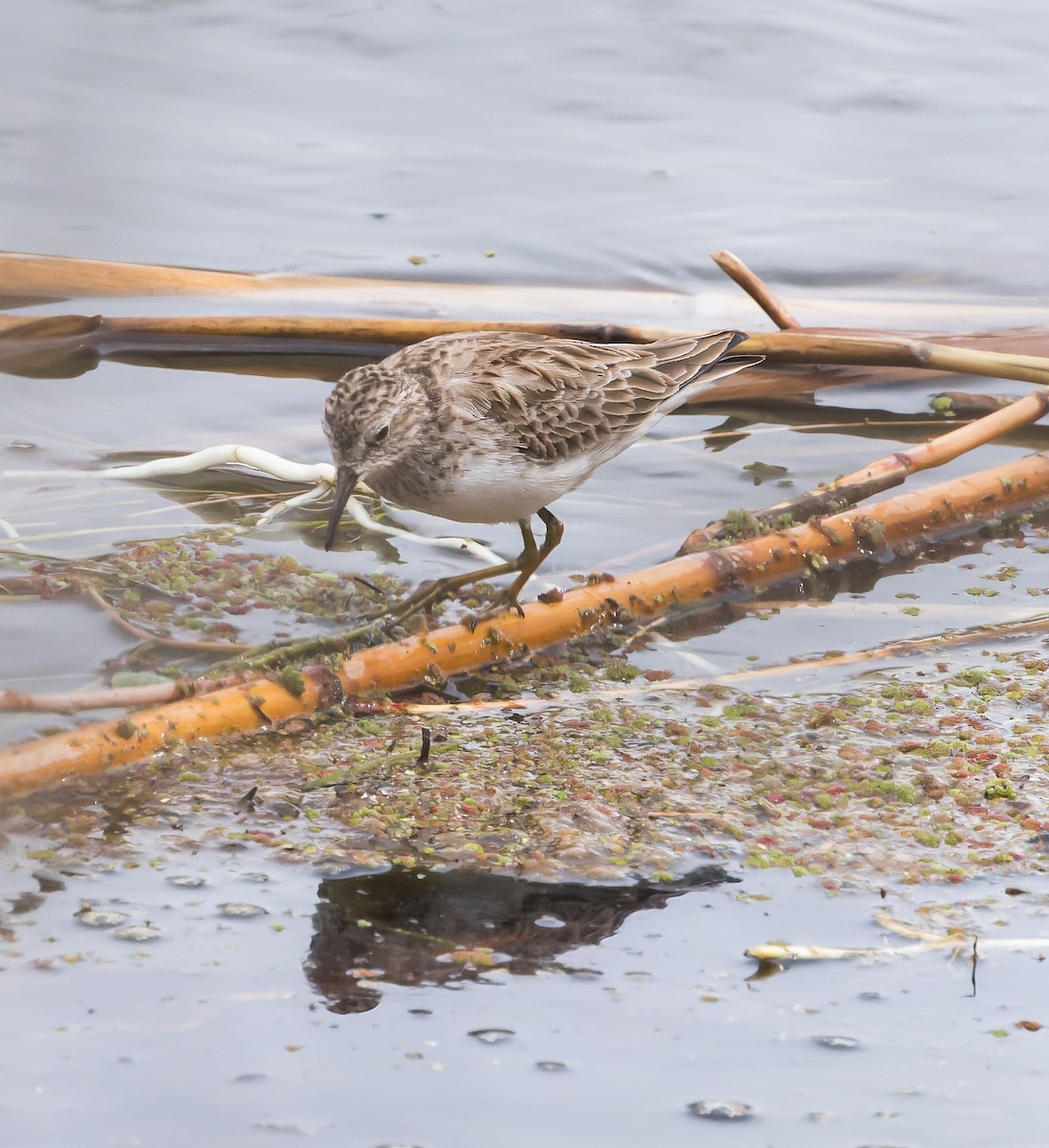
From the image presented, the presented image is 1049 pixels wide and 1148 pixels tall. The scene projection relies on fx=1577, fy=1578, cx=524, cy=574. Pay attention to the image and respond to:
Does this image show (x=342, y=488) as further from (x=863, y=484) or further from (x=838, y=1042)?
(x=838, y=1042)

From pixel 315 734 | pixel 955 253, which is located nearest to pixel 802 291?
pixel 955 253

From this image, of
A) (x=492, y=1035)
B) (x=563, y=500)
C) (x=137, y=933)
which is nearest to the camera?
(x=492, y=1035)

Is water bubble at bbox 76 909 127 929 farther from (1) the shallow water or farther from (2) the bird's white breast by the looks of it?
(2) the bird's white breast

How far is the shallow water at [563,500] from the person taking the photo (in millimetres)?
3146

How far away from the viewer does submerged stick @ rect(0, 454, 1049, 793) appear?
423cm

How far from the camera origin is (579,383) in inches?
236

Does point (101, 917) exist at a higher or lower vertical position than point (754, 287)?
lower

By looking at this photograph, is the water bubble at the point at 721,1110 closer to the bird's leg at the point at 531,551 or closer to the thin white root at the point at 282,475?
the bird's leg at the point at 531,551

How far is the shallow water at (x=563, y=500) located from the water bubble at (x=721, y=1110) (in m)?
0.02

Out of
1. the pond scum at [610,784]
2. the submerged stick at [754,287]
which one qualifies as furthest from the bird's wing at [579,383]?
the pond scum at [610,784]

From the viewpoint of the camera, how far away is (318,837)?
13.4 feet

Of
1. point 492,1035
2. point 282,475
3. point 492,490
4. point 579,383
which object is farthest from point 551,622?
point 492,1035

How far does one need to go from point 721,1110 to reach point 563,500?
13.2 feet

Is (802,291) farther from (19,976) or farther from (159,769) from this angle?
(19,976)
